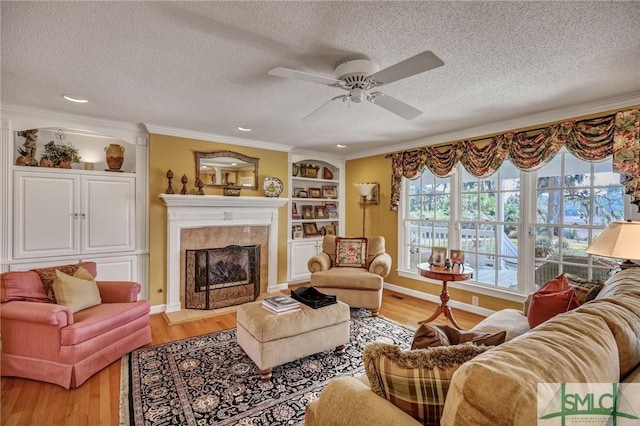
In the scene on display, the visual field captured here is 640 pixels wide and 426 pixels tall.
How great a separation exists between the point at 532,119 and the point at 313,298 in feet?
9.99

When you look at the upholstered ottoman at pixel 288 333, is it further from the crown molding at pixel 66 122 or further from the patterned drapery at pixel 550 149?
the crown molding at pixel 66 122

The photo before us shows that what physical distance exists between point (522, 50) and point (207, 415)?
3125mm

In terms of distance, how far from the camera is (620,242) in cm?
198

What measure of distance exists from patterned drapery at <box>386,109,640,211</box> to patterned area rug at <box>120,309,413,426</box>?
92.0 inches

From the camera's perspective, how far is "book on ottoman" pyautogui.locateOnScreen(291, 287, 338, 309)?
2.66 m

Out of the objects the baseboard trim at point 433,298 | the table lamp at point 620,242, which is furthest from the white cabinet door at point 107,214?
the table lamp at point 620,242

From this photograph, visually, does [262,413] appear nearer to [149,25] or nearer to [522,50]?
[149,25]

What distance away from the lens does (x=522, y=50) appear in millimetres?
1908

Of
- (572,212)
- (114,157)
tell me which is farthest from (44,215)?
(572,212)

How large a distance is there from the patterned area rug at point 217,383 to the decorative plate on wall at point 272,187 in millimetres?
2343

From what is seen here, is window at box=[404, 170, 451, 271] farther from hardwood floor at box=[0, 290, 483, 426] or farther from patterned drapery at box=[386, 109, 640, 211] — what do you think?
hardwood floor at box=[0, 290, 483, 426]

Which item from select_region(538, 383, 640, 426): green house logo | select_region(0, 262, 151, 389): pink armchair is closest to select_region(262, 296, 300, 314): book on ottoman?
select_region(0, 262, 151, 389): pink armchair

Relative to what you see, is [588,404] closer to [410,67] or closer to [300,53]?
[410,67]

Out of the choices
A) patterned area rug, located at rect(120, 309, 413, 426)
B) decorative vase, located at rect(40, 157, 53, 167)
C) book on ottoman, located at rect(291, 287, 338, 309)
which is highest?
decorative vase, located at rect(40, 157, 53, 167)
